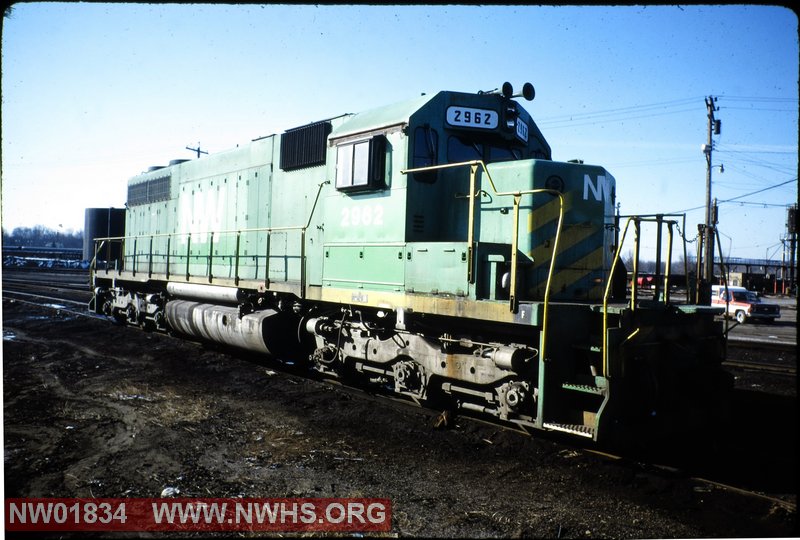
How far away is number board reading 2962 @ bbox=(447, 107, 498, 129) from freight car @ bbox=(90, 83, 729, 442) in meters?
0.02

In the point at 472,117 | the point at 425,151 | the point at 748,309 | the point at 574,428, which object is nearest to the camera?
the point at 574,428

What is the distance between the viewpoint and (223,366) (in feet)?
31.2

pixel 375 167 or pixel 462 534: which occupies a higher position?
pixel 375 167

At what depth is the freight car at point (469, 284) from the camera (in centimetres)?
509

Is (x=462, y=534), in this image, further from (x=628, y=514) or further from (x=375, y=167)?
(x=375, y=167)

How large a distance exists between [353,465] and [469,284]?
2083 mm

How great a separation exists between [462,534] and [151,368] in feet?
23.2

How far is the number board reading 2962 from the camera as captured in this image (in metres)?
6.63

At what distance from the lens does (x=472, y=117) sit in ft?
21.9

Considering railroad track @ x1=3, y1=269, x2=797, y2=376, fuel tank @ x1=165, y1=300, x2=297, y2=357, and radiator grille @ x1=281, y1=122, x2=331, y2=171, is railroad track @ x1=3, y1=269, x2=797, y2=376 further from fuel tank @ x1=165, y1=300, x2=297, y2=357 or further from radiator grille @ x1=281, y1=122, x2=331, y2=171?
radiator grille @ x1=281, y1=122, x2=331, y2=171

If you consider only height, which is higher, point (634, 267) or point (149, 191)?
point (149, 191)

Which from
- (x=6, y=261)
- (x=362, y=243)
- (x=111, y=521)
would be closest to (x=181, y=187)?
(x=362, y=243)

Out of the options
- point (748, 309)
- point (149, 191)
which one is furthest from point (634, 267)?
point (748, 309)

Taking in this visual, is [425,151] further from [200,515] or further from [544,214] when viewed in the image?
[200,515]
